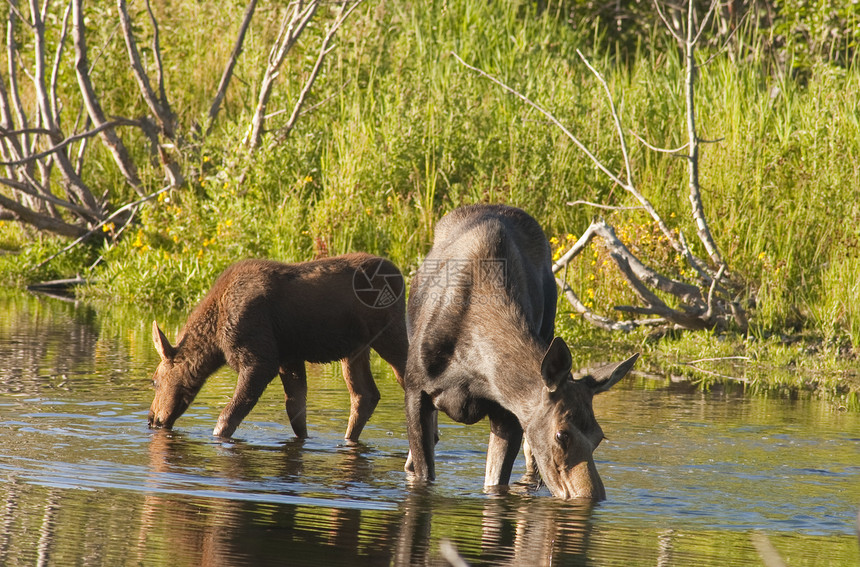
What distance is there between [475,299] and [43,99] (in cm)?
1063

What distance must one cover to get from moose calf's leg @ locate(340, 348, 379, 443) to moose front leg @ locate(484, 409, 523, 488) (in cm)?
162

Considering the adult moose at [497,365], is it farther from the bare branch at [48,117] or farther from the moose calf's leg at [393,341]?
the bare branch at [48,117]

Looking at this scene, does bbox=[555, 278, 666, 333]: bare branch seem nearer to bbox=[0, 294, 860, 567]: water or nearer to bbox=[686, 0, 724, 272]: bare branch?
bbox=[686, 0, 724, 272]: bare branch

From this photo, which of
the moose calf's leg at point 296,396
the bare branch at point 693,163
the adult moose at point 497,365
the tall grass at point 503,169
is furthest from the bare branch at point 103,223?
the adult moose at point 497,365

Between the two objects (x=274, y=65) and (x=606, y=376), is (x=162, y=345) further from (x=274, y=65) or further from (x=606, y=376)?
(x=274, y=65)

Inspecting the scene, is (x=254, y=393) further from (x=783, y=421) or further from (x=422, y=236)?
(x=422, y=236)

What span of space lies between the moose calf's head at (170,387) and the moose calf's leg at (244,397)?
0.35 meters

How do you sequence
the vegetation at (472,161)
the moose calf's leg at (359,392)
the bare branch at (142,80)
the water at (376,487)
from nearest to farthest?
the water at (376,487) → the moose calf's leg at (359,392) → the vegetation at (472,161) → the bare branch at (142,80)

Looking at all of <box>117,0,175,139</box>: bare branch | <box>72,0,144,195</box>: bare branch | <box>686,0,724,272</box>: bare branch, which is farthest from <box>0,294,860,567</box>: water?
<box>117,0,175,139</box>: bare branch

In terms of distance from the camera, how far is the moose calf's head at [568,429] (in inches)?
239

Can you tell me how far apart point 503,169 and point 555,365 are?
32.1 ft

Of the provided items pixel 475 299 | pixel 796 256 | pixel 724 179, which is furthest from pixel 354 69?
pixel 475 299

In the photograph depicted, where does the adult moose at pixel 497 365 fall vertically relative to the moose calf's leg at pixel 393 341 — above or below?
above

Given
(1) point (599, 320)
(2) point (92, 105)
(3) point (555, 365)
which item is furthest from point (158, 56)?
(3) point (555, 365)
